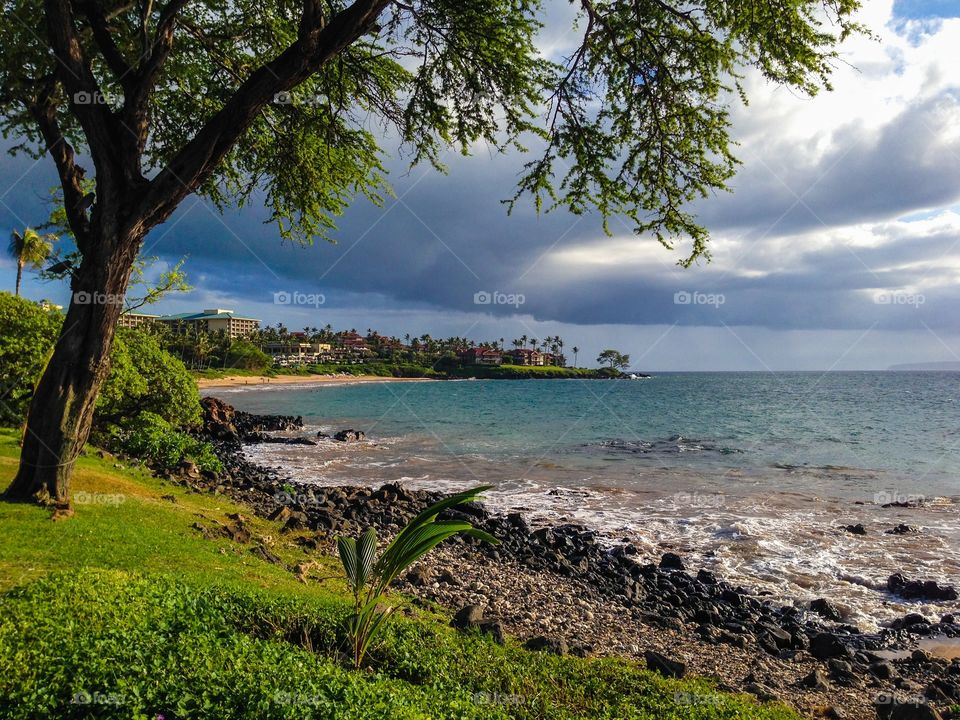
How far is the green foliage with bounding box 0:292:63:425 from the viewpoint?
54.3ft

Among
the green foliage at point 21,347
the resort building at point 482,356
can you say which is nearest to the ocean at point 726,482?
the green foliage at point 21,347

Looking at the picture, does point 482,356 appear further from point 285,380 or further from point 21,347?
point 21,347

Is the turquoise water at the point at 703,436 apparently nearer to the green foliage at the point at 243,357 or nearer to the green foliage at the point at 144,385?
the green foliage at the point at 144,385

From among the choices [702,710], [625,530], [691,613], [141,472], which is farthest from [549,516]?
[702,710]

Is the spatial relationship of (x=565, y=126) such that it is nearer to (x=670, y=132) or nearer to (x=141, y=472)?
(x=670, y=132)

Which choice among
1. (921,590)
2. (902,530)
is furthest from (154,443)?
(902,530)

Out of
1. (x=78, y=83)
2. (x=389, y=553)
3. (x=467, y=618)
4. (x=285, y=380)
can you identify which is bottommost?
(x=285, y=380)

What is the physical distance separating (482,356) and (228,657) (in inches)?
7471

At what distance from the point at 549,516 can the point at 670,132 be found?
12.7 meters

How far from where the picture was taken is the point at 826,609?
1184 centimetres

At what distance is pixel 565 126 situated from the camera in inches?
475

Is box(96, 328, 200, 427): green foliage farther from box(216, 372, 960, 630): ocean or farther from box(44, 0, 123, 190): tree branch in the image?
box(44, 0, 123, 190): tree branch

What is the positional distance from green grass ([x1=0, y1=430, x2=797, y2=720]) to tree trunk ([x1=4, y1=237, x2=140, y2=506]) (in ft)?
2.63

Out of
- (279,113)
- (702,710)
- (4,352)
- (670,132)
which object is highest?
(279,113)
